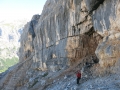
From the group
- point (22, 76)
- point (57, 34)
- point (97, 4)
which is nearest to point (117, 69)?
point (97, 4)

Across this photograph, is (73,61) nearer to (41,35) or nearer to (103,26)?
(103,26)

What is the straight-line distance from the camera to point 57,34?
42625 mm

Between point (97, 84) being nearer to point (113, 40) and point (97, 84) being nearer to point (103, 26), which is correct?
point (113, 40)

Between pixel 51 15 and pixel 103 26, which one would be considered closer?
pixel 103 26

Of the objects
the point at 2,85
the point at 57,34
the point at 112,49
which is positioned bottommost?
the point at 2,85

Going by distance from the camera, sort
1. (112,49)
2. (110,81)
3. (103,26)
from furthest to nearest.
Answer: (103,26)
(112,49)
(110,81)

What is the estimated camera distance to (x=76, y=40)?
37.7 metres

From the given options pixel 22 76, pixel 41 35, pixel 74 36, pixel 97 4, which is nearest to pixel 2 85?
pixel 22 76

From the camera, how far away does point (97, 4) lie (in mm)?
30000

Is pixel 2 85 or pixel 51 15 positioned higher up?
pixel 51 15

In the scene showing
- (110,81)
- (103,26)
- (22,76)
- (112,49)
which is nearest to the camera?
(110,81)

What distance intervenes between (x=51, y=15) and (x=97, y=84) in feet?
80.2

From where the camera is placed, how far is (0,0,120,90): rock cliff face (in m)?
26.5

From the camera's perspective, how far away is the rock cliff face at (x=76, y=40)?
2651 cm
